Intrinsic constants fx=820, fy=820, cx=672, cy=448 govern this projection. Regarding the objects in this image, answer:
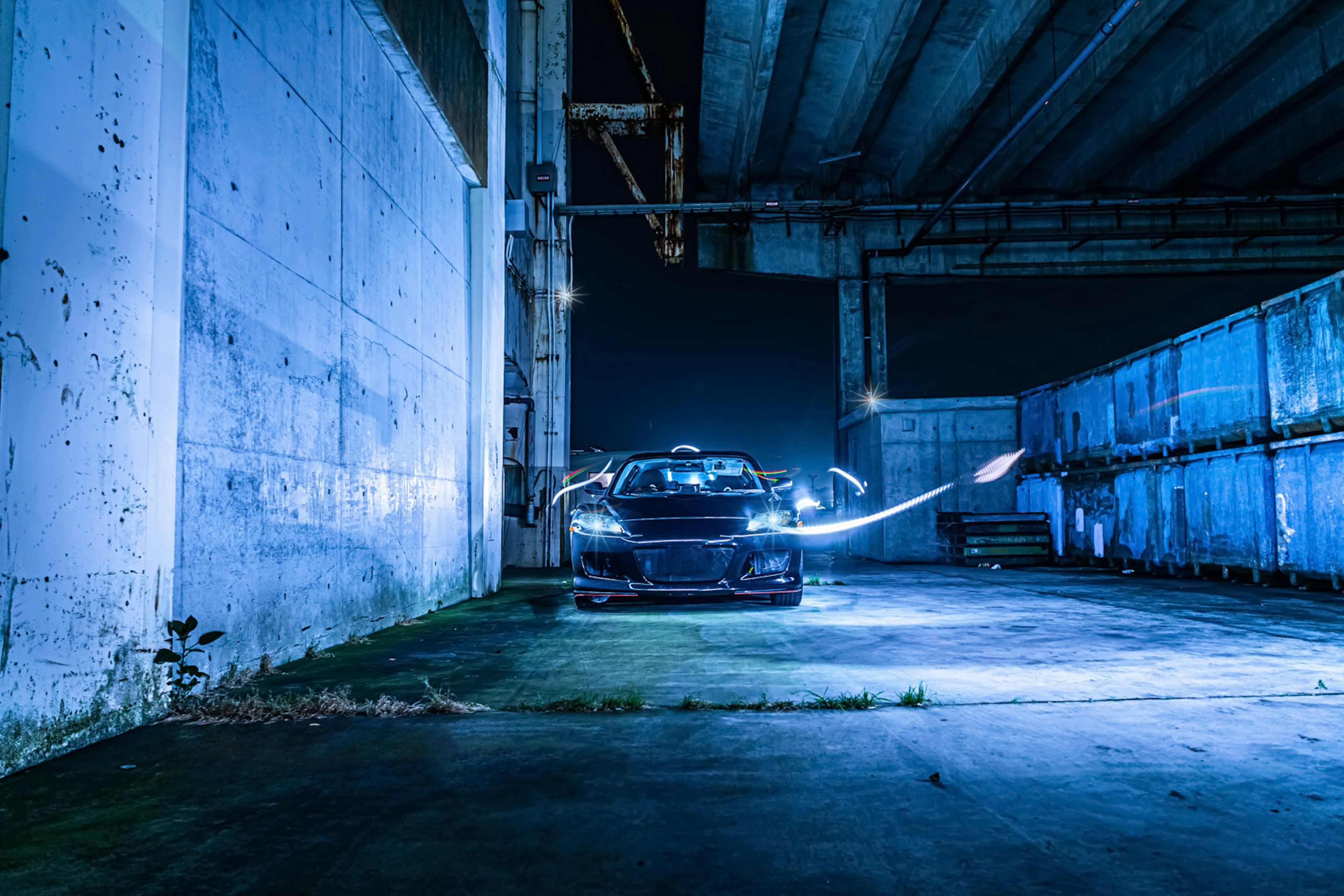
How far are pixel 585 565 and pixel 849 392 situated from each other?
17173 mm

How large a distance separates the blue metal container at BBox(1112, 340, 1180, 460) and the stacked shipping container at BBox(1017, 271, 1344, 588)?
0.02 m

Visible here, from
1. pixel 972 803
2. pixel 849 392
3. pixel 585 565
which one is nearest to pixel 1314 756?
pixel 972 803

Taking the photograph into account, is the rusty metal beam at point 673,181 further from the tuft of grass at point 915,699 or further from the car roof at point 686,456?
the tuft of grass at point 915,699

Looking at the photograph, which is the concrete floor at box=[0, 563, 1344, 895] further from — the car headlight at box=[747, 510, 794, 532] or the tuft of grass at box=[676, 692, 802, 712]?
the car headlight at box=[747, 510, 794, 532]

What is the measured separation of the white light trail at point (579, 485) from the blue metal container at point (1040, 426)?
807 centimetres

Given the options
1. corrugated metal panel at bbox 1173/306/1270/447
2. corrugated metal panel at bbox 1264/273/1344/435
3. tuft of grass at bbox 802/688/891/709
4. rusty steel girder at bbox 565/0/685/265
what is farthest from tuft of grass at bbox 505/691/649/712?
rusty steel girder at bbox 565/0/685/265

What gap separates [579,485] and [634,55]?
9533 mm

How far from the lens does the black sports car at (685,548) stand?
21.8 feet

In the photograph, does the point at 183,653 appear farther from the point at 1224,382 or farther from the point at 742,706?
the point at 1224,382

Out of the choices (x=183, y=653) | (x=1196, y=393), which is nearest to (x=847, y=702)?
(x=183, y=653)

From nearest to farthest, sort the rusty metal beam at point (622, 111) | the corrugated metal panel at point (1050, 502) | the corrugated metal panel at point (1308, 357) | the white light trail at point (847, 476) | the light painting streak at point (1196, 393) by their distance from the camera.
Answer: the corrugated metal panel at point (1308, 357) → the light painting streak at point (1196, 393) → the corrugated metal panel at point (1050, 502) → the rusty metal beam at point (622, 111) → the white light trail at point (847, 476)

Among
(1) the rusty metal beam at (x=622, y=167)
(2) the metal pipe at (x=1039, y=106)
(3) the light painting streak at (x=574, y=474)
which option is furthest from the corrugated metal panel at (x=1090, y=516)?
(1) the rusty metal beam at (x=622, y=167)

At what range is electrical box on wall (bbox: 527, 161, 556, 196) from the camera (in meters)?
15.5

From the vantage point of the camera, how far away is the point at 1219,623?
634 centimetres
